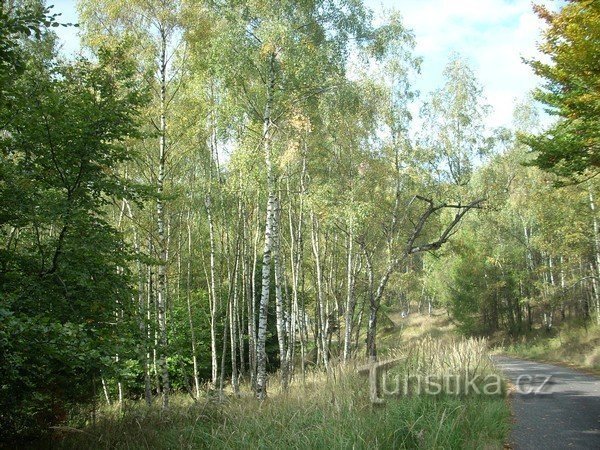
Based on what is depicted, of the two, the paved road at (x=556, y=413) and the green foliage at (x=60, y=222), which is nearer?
the green foliage at (x=60, y=222)

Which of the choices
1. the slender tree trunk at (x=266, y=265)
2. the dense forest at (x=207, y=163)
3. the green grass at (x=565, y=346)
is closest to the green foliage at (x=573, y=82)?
the dense forest at (x=207, y=163)

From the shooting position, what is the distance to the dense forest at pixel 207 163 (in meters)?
5.62

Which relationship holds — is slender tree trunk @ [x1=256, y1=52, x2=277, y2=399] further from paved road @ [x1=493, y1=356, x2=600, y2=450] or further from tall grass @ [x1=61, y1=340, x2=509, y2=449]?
paved road @ [x1=493, y1=356, x2=600, y2=450]

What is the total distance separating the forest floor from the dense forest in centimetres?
68

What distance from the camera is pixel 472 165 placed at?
18.5 meters

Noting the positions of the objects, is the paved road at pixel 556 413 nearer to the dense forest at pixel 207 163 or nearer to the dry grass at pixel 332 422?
the dry grass at pixel 332 422

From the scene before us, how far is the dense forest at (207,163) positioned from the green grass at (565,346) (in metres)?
1.75

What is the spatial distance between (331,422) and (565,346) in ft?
60.2

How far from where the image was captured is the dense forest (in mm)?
5621

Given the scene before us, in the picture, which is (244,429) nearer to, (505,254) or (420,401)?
(420,401)

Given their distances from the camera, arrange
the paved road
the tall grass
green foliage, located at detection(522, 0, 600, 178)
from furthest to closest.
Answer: green foliage, located at detection(522, 0, 600, 178), the paved road, the tall grass

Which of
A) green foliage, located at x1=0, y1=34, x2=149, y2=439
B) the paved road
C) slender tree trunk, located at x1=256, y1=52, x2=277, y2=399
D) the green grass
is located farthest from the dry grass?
the green grass

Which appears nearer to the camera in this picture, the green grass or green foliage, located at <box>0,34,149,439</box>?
green foliage, located at <box>0,34,149,439</box>

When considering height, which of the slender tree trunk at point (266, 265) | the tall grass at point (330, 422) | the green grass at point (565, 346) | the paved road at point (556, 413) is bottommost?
the green grass at point (565, 346)
